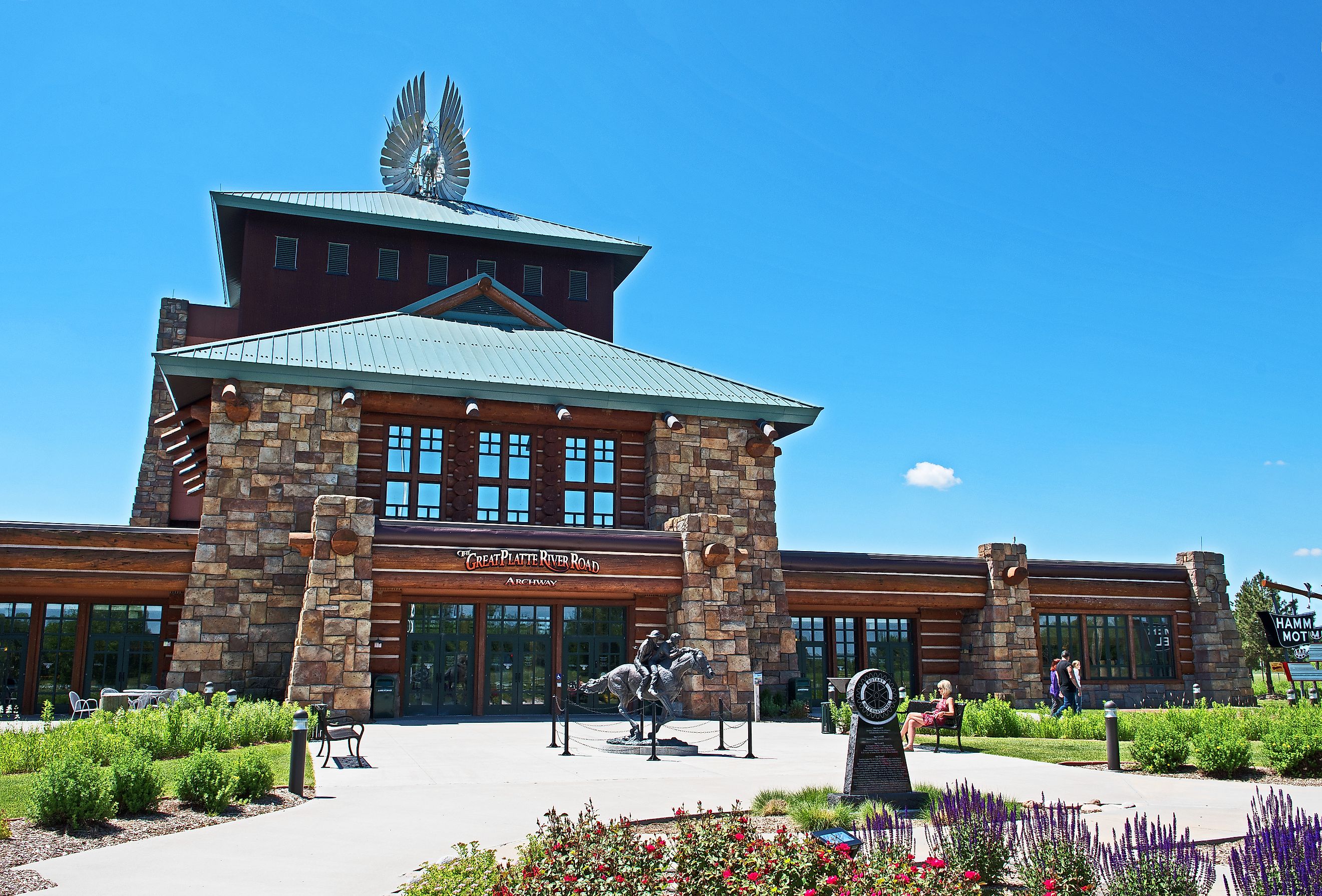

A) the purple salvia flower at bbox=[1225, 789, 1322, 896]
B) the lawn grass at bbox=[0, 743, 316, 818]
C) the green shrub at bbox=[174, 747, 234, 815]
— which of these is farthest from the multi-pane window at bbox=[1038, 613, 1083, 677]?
the green shrub at bbox=[174, 747, 234, 815]

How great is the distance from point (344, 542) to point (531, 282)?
678 inches

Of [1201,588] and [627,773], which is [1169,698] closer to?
[1201,588]

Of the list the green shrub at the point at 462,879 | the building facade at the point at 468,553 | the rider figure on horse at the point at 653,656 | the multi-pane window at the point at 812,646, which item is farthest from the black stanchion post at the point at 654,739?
the multi-pane window at the point at 812,646

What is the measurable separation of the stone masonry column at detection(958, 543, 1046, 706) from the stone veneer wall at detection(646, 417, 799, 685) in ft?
17.9

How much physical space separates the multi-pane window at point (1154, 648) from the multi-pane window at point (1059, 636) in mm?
2046

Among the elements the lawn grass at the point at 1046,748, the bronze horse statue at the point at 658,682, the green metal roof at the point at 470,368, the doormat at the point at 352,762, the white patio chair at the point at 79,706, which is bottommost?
the lawn grass at the point at 1046,748

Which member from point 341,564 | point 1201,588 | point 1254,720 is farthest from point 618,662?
point 1201,588

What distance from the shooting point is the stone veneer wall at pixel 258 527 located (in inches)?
986

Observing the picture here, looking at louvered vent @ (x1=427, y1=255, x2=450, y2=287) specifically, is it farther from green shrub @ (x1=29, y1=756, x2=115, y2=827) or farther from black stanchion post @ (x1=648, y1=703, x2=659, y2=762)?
green shrub @ (x1=29, y1=756, x2=115, y2=827)

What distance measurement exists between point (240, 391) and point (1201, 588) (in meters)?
29.3

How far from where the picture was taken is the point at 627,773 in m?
15.4

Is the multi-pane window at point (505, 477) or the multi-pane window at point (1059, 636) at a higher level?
the multi-pane window at point (505, 477)

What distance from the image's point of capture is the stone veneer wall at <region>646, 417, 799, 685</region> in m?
29.5

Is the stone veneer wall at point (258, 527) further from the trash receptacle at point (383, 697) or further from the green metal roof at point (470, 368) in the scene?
the trash receptacle at point (383, 697)
